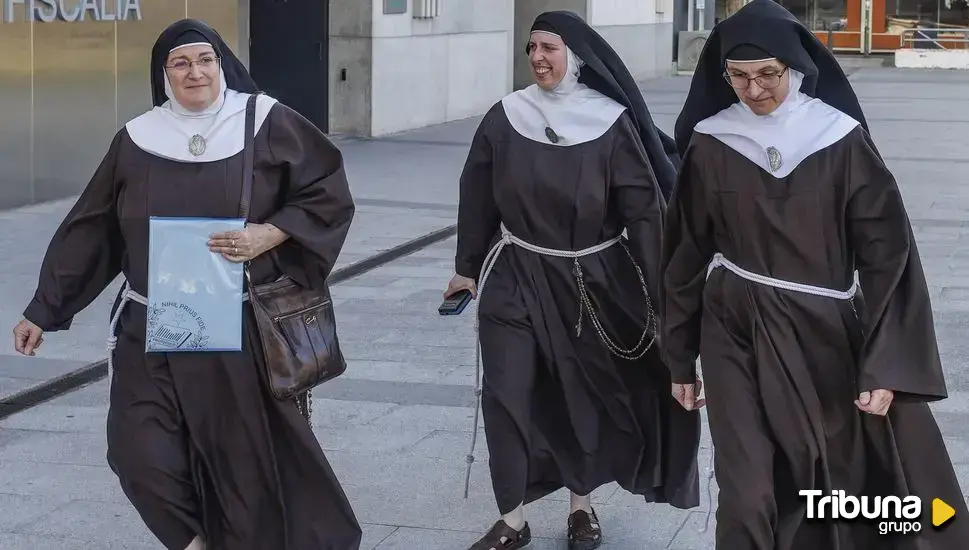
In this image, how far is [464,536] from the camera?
17.3 feet

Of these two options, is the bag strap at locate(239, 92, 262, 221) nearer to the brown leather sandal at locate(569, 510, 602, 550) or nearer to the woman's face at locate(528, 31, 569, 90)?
the woman's face at locate(528, 31, 569, 90)

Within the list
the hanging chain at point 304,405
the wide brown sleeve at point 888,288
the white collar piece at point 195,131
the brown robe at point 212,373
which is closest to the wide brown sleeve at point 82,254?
the brown robe at point 212,373

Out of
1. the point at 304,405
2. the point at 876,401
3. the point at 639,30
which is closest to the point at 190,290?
the point at 304,405

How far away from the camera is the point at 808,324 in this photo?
406 cm

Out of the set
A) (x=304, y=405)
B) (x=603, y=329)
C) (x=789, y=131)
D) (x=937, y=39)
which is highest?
(x=789, y=131)

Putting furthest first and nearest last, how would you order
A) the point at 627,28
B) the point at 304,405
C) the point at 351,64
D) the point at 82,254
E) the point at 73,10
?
the point at 627,28 < the point at 351,64 < the point at 73,10 < the point at 304,405 < the point at 82,254

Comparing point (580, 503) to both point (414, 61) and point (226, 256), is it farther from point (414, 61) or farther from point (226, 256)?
point (414, 61)

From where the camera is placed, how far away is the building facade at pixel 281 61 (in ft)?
43.9

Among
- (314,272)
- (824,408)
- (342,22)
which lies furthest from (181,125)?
(342,22)

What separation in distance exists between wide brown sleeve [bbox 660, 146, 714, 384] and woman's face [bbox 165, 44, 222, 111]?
49.6 inches

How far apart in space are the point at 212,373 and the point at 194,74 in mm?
789

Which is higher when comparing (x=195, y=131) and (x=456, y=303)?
(x=195, y=131)

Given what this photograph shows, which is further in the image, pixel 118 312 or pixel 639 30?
Result: pixel 639 30

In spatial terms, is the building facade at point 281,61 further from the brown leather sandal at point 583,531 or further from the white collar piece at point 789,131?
the white collar piece at point 789,131
